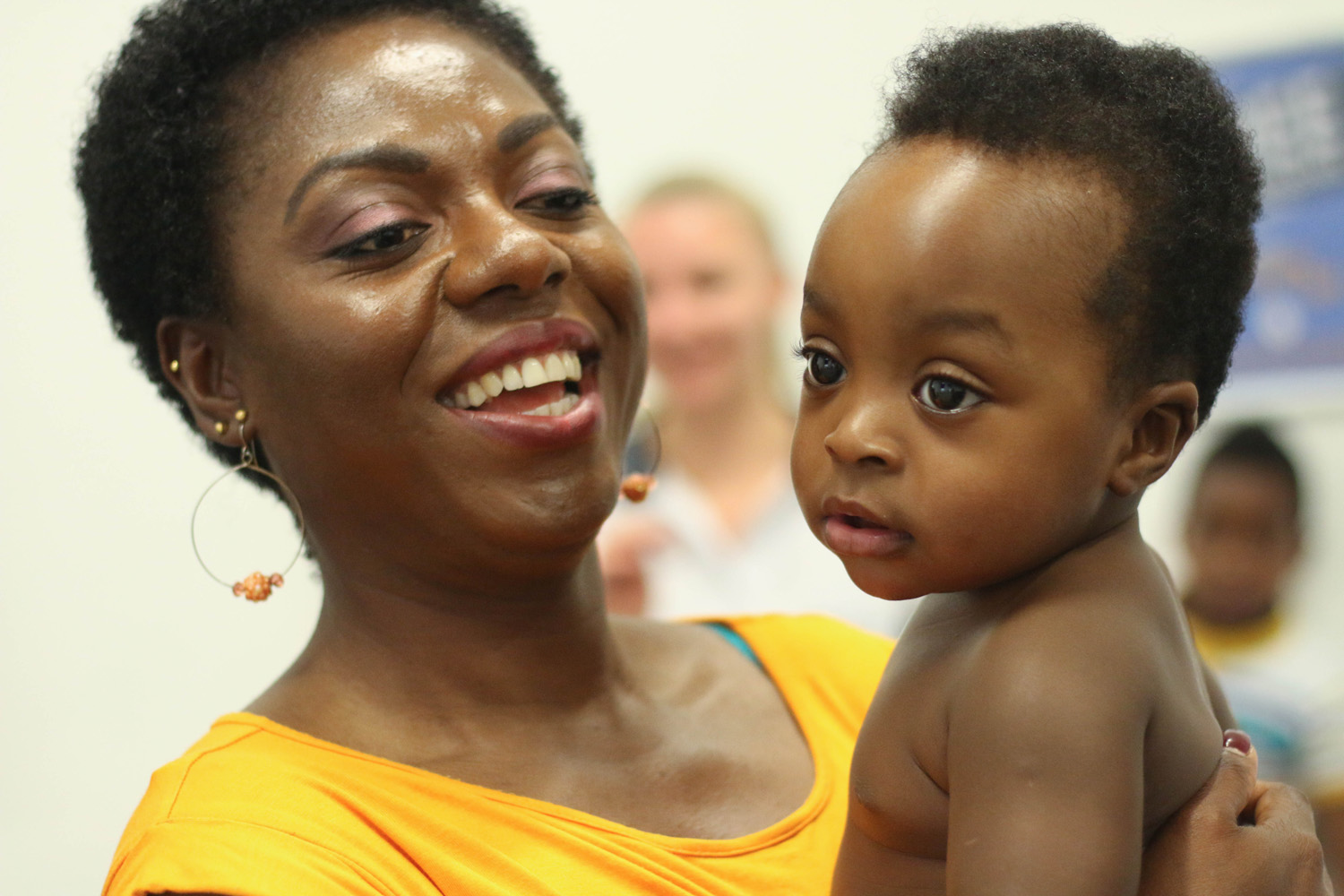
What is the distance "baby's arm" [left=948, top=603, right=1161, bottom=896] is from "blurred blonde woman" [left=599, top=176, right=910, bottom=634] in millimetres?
2341

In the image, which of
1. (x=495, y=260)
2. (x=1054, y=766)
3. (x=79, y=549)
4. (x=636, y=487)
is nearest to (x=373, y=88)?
(x=495, y=260)

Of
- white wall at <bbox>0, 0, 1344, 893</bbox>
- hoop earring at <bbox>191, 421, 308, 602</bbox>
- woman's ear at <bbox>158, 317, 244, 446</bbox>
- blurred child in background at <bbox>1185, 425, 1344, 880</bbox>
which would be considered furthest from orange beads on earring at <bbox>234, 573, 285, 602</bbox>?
blurred child in background at <bbox>1185, 425, 1344, 880</bbox>

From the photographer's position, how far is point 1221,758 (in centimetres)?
111

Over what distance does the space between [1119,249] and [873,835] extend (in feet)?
1.66

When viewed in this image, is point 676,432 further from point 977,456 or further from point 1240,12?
point 977,456

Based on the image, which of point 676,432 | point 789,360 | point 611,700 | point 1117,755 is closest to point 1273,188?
point 789,360

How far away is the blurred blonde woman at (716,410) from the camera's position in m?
3.36

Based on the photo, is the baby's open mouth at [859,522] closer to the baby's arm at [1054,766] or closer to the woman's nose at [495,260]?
the baby's arm at [1054,766]

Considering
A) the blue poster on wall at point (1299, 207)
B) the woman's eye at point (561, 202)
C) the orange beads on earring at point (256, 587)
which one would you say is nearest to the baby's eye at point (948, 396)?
the woman's eye at point (561, 202)

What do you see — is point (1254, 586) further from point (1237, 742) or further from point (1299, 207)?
point (1237, 742)

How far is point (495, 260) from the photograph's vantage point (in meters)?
1.27

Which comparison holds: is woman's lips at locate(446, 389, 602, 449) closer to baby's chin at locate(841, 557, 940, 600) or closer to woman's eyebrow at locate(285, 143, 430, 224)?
woman's eyebrow at locate(285, 143, 430, 224)

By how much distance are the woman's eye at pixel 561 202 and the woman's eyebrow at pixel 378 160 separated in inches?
4.9

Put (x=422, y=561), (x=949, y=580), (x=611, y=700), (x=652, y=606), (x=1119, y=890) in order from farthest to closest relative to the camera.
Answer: (x=652, y=606)
(x=611, y=700)
(x=422, y=561)
(x=949, y=580)
(x=1119, y=890)
